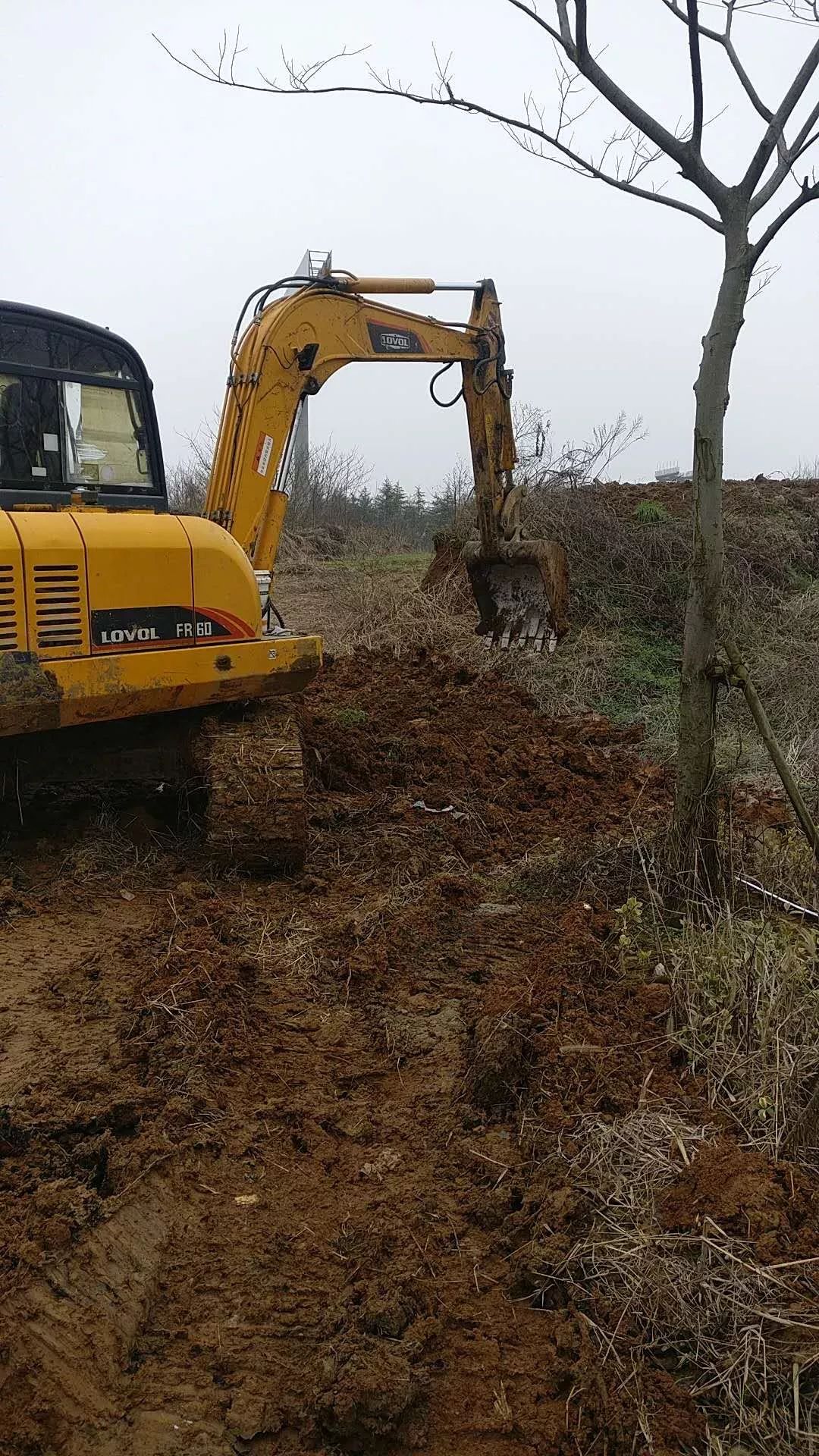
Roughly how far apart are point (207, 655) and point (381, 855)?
1.41m

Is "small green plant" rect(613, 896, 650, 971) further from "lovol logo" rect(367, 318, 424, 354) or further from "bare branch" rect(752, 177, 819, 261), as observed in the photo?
"lovol logo" rect(367, 318, 424, 354)

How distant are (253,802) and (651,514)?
A: 8.67 m

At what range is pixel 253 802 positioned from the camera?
537cm

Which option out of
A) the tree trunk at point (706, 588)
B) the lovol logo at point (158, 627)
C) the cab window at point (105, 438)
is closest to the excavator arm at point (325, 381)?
the cab window at point (105, 438)

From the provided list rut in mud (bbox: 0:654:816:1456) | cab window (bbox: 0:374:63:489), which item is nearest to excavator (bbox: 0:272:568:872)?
cab window (bbox: 0:374:63:489)

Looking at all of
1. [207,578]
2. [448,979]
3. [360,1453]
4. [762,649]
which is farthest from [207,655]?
[762,649]

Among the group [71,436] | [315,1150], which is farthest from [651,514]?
[315,1150]

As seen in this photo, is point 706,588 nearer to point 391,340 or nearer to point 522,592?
point 391,340

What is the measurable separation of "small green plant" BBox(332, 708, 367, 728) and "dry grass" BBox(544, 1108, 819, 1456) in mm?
5434

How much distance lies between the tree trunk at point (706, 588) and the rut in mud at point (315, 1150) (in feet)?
1.82

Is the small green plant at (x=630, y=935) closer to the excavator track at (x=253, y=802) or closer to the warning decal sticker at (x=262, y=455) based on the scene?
the excavator track at (x=253, y=802)

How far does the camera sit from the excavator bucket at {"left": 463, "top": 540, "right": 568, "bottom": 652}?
9.50m

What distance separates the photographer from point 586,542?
40.3 ft

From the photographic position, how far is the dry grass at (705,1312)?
7.15 ft
